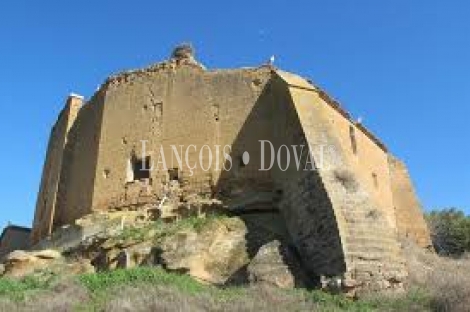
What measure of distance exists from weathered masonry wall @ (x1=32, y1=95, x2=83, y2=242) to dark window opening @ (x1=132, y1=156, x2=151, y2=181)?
10.7ft

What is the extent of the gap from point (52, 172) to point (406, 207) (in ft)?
38.3

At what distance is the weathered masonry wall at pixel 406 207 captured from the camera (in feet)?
74.7

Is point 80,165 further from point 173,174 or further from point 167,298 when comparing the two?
point 167,298

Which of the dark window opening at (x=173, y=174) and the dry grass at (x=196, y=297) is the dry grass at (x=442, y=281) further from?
the dark window opening at (x=173, y=174)

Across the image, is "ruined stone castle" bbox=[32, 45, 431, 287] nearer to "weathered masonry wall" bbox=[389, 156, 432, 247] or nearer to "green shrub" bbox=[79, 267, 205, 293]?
"weathered masonry wall" bbox=[389, 156, 432, 247]

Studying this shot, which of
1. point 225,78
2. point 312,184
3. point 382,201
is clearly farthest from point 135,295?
point 382,201

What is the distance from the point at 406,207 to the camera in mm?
23609

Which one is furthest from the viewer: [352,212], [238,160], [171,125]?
[171,125]

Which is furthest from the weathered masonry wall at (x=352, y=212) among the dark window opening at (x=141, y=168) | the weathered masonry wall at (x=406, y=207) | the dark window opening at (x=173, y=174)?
the weathered masonry wall at (x=406, y=207)

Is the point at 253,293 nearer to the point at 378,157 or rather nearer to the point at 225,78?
the point at 225,78

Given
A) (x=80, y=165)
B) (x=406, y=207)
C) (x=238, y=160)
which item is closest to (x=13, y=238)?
(x=80, y=165)

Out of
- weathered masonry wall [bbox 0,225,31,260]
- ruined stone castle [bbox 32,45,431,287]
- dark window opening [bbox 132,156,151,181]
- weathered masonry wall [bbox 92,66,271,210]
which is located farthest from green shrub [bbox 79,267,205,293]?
weathered masonry wall [bbox 0,225,31,260]

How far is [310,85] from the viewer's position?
18.4 m

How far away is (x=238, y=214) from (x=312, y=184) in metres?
2.69
